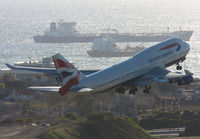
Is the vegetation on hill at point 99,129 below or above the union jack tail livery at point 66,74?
below

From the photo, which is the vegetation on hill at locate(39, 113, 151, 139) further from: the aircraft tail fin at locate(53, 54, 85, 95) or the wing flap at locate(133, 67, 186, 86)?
the aircraft tail fin at locate(53, 54, 85, 95)

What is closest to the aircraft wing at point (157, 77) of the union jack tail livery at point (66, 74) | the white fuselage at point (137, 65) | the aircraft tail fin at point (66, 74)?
the white fuselage at point (137, 65)

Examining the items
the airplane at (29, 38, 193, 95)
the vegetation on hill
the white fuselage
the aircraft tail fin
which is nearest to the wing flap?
the airplane at (29, 38, 193, 95)

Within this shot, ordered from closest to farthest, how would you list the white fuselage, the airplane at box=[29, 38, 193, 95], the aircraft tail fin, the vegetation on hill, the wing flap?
1. the aircraft tail fin
2. the airplane at box=[29, 38, 193, 95]
3. the white fuselage
4. the wing flap
5. the vegetation on hill

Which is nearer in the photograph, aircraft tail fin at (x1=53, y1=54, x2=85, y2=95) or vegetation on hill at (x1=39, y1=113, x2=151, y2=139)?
aircraft tail fin at (x1=53, y1=54, x2=85, y2=95)

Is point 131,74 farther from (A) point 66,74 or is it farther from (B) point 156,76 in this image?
(A) point 66,74

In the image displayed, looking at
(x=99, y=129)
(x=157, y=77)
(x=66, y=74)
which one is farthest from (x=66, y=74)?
(x=99, y=129)

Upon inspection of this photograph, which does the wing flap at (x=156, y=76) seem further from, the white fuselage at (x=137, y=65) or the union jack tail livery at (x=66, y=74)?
the union jack tail livery at (x=66, y=74)

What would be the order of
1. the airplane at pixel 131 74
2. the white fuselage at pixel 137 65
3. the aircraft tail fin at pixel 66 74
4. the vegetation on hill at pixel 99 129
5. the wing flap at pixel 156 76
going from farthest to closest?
1. the vegetation on hill at pixel 99 129
2. the wing flap at pixel 156 76
3. the white fuselage at pixel 137 65
4. the airplane at pixel 131 74
5. the aircraft tail fin at pixel 66 74
